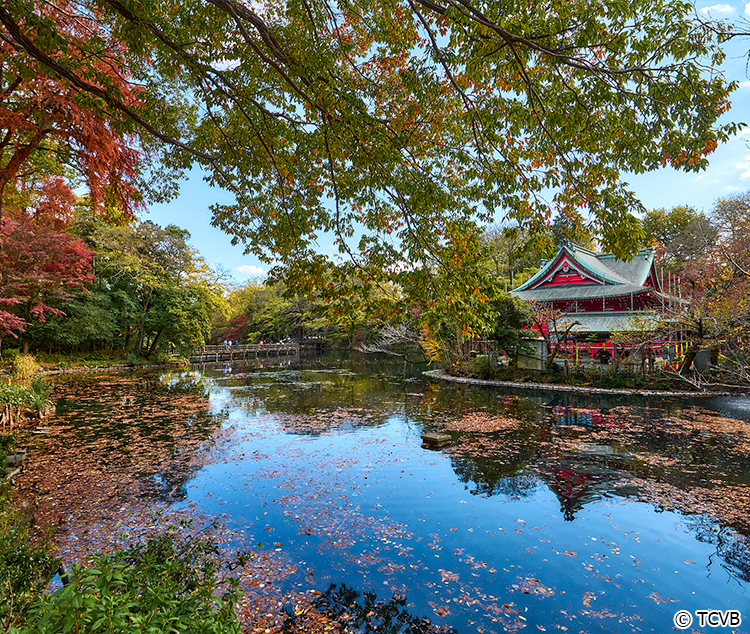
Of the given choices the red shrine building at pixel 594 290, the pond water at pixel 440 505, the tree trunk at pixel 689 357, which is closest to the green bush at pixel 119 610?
the pond water at pixel 440 505

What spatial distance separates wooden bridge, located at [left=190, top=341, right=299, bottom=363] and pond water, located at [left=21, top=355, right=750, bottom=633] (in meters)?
20.8

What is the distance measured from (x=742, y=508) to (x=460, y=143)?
6.60 metres

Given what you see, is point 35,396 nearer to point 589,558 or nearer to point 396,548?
point 396,548

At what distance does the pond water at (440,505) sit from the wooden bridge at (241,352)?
20.8m

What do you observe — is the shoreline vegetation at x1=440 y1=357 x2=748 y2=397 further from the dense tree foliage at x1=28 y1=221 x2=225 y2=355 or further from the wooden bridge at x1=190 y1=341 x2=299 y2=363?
the wooden bridge at x1=190 y1=341 x2=299 y2=363

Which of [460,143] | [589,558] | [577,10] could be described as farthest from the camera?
[460,143]

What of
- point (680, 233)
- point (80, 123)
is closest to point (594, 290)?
point (680, 233)

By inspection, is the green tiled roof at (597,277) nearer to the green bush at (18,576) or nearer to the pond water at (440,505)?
the pond water at (440,505)

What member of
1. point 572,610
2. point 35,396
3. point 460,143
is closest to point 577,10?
point 460,143

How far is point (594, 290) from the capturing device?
19672 millimetres

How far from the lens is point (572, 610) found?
12.5ft

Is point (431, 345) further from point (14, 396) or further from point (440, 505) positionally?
point (14, 396)

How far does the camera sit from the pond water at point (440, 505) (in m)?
3.93

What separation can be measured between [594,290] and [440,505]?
56.3 feet
